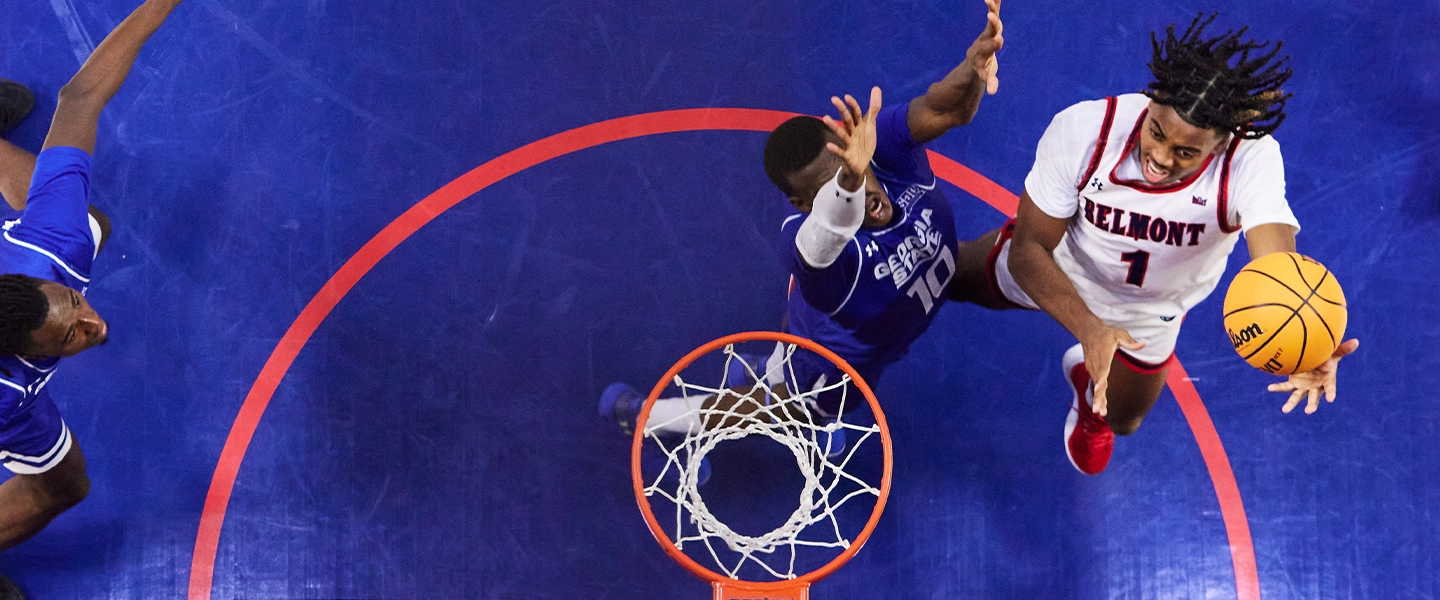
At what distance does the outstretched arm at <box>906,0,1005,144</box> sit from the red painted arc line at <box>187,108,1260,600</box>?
1023mm

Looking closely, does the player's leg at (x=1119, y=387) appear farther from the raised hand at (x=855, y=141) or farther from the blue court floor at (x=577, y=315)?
the raised hand at (x=855, y=141)

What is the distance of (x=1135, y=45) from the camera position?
187 inches

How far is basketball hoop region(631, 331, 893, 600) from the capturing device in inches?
136

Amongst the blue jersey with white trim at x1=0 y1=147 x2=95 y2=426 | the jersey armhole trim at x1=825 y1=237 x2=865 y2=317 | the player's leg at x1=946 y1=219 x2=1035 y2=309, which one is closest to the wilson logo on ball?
the player's leg at x1=946 y1=219 x2=1035 y2=309

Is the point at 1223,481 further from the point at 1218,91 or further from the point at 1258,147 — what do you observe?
the point at 1218,91

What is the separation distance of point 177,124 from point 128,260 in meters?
0.67

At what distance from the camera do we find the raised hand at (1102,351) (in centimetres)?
317

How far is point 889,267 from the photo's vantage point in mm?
3645

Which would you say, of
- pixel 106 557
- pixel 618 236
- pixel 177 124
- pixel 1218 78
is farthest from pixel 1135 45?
pixel 106 557

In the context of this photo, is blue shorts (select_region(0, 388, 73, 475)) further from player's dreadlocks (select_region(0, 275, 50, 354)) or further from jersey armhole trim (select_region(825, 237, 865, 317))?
jersey armhole trim (select_region(825, 237, 865, 317))

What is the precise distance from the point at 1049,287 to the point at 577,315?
6.99 feet

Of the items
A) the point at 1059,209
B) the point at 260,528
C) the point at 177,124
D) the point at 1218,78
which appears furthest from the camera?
the point at 177,124

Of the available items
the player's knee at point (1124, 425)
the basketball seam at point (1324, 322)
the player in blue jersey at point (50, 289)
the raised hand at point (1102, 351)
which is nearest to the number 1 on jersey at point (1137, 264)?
the raised hand at point (1102, 351)

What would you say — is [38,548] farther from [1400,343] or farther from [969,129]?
[1400,343]
